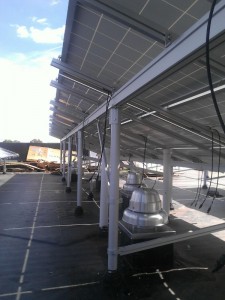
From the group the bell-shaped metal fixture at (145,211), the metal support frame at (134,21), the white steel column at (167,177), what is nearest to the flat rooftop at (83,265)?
the white steel column at (167,177)

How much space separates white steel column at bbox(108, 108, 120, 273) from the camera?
8250mm

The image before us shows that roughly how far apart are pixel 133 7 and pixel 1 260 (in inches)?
344

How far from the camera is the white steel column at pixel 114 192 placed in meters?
8.25

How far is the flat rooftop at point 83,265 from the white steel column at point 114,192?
0.78m

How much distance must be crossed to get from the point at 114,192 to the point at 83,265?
2.89 m

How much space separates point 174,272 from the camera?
9.04m

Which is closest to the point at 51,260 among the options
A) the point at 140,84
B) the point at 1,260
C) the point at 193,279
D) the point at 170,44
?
the point at 1,260

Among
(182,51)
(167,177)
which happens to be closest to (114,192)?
(182,51)

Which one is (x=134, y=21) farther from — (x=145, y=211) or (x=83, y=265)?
(x=83, y=265)

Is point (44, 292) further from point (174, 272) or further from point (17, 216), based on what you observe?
point (17, 216)

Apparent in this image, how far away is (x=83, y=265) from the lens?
9516 mm

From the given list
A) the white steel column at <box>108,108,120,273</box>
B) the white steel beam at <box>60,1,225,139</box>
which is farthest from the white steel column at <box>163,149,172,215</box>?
the white steel beam at <box>60,1,225,139</box>

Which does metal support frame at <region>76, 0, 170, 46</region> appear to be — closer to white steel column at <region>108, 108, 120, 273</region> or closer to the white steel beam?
the white steel beam

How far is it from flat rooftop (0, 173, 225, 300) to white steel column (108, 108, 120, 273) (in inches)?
30.7
